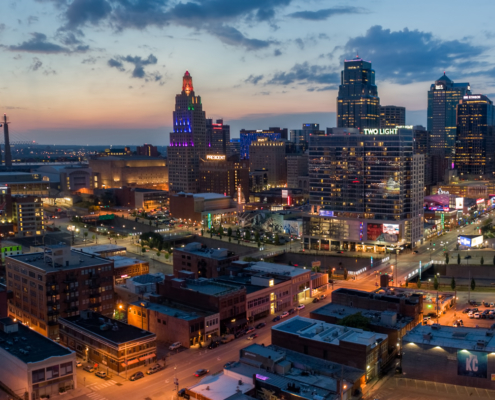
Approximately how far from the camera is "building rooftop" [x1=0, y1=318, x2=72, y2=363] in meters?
49.4

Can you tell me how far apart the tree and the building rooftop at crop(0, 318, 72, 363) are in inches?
1105

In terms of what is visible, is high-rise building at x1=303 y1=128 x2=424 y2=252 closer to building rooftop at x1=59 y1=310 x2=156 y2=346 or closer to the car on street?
building rooftop at x1=59 y1=310 x2=156 y2=346

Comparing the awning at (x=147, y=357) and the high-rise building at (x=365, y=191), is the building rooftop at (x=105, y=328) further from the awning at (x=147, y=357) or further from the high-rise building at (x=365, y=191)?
the high-rise building at (x=365, y=191)

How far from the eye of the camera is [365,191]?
370ft

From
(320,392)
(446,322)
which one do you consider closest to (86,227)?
(446,322)

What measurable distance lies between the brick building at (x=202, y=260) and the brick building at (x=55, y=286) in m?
17.7

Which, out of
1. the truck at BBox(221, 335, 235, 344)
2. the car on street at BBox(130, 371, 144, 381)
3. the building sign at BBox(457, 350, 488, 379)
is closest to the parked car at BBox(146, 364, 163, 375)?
the car on street at BBox(130, 371, 144, 381)

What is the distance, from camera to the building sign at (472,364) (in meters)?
48.0

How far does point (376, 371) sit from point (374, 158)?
65200 millimetres

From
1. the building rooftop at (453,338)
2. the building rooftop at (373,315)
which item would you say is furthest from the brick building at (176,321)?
the building rooftop at (453,338)

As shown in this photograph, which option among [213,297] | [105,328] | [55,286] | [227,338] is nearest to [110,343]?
[105,328]

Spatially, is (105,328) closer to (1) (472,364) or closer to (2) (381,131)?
(1) (472,364)

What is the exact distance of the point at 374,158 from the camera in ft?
363

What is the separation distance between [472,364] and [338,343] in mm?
11840
